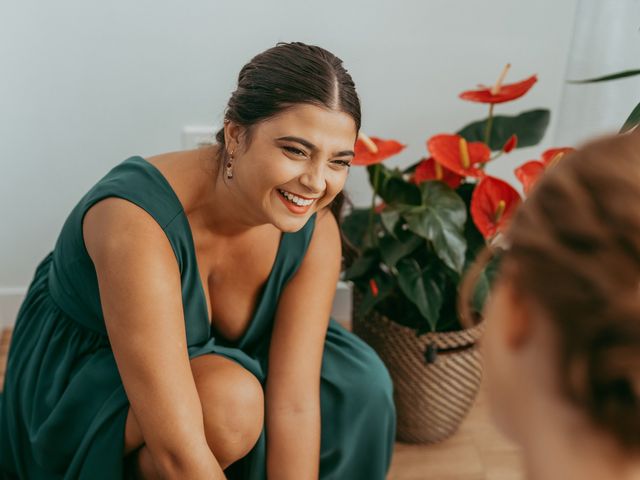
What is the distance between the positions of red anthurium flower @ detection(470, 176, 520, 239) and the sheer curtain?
405mm

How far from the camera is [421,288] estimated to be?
4.69 feet

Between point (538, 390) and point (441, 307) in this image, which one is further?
point (441, 307)

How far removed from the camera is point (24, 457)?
1285 millimetres

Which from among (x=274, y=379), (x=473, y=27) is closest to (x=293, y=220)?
(x=274, y=379)

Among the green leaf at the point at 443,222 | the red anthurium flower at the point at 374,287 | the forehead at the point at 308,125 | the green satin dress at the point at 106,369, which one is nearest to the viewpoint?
the forehead at the point at 308,125

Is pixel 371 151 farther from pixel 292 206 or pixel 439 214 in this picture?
pixel 292 206

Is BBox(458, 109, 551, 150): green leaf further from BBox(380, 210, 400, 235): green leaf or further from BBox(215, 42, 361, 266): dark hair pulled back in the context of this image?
BBox(215, 42, 361, 266): dark hair pulled back

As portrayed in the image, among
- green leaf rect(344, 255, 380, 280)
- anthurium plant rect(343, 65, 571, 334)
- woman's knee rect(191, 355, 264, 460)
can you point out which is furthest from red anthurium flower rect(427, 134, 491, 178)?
woman's knee rect(191, 355, 264, 460)

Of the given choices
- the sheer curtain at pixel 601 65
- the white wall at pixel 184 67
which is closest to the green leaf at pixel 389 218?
the white wall at pixel 184 67

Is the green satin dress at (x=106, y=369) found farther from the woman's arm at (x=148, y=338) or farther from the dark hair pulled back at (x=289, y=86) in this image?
the dark hair pulled back at (x=289, y=86)

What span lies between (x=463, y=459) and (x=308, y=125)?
90 centimetres

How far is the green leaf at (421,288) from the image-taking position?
4.63ft

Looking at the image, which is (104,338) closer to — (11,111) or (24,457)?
(24,457)

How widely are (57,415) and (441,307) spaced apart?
0.76m
